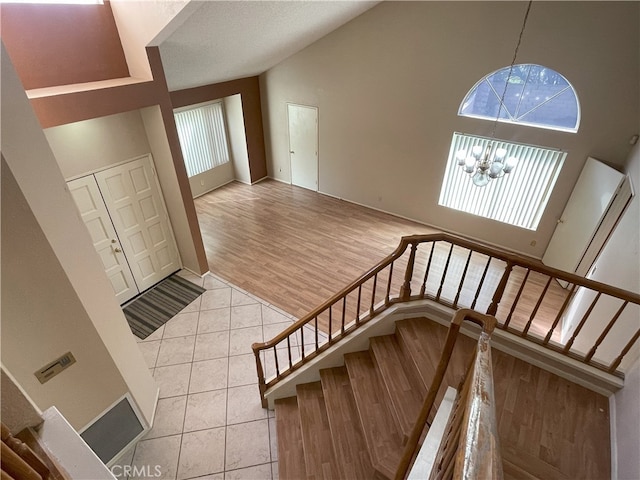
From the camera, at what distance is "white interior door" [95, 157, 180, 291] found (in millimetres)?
4086

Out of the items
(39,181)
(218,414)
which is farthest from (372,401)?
(39,181)

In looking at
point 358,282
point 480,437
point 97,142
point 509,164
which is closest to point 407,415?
point 358,282

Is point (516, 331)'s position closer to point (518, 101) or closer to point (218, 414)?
point (218, 414)

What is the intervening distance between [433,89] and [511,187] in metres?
2.03

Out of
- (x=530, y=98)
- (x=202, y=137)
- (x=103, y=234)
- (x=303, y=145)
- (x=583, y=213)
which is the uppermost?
(x=530, y=98)

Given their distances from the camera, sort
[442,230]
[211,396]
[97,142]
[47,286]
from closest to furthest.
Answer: [47,286] < [211,396] < [97,142] < [442,230]

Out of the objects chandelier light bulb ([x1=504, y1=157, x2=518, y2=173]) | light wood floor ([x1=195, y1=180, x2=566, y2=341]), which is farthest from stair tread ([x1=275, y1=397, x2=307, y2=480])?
chandelier light bulb ([x1=504, y1=157, x2=518, y2=173])

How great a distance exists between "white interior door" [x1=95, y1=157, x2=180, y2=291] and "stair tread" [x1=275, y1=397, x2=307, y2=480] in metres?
2.87

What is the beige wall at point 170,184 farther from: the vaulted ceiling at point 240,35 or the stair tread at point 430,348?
the stair tread at point 430,348

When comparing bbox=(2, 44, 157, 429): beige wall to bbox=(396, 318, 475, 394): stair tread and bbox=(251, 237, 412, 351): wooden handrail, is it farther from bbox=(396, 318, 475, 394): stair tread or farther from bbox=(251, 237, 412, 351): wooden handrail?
bbox=(396, 318, 475, 394): stair tread

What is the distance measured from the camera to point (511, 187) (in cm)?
514

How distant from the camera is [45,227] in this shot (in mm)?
2010

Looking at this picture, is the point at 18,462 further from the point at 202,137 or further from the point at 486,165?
the point at 202,137

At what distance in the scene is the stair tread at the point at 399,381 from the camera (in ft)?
7.73
